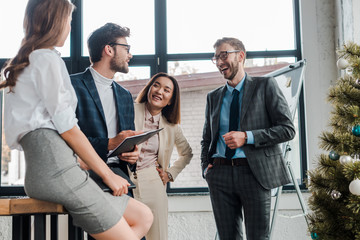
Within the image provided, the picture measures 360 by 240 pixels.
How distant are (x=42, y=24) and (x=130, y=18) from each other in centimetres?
225

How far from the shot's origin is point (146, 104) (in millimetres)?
2543

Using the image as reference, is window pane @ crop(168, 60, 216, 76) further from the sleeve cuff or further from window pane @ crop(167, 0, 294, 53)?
the sleeve cuff

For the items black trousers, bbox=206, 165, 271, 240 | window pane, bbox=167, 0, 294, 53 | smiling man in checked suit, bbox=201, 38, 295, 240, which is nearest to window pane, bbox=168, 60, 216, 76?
window pane, bbox=167, 0, 294, 53

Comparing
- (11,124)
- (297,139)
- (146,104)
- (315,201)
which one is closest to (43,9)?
(11,124)

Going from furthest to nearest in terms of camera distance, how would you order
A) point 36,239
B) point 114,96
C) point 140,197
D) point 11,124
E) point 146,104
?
1. point 146,104
2. point 140,197
3. point 114,96
4. point 36,239
5. point 11,124

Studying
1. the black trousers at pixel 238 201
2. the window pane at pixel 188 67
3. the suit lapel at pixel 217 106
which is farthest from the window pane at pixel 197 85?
the black trousers at pixel 238 201

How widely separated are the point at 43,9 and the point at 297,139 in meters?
2.60

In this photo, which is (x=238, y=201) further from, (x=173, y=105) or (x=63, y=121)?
(x=63, y=121)

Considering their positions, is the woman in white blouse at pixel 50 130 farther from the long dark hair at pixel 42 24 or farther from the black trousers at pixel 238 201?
the black trousers at pixel 238 201

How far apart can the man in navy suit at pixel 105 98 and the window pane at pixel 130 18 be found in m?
1.38

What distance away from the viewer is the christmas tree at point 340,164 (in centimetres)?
197

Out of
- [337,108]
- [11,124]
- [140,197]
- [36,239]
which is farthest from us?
[140,197]

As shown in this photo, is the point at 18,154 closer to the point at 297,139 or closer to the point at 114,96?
the point at 114,96

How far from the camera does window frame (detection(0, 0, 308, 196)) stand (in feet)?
10.6
